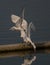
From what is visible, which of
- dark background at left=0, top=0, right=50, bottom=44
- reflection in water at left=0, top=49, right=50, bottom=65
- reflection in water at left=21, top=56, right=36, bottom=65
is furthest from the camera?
dark background at left=0, top=0, right=50, bottom=44

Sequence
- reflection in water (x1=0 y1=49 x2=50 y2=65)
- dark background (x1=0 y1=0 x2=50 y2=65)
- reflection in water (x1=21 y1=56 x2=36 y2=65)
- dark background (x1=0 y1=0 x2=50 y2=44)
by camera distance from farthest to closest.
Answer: dark background (x1=0 y1=0 x2=50 y2=44)
reflection in water (x1=0 y1=49 x2=50 y2=65)
dark background (x1=0 y1=0 x2=50 y2=65)
reflection in water (x1=21 y1=56 x2=36 y2=65)

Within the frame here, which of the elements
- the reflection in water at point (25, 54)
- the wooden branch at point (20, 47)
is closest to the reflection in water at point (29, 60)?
the reflection in water at point (25, 54)

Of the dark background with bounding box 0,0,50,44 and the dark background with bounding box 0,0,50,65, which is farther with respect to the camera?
the dark background with bounding box 0,0,50,44

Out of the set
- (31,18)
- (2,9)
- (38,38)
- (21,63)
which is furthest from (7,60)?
(2,9)

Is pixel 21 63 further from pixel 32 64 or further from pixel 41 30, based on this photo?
pixel 41 30

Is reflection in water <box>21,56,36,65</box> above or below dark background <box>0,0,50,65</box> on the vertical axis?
below

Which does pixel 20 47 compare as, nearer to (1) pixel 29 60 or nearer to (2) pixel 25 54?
(2) pixel 25 54

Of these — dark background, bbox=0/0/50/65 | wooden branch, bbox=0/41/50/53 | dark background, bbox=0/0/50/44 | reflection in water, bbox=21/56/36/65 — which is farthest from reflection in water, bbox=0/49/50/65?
dark background, bbox=0/0/50/44

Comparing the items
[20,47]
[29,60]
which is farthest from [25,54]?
[29,60]

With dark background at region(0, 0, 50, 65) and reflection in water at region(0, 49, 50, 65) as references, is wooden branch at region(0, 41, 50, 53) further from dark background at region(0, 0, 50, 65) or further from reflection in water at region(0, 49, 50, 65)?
dark background at region(0, 0, 50, 65)
